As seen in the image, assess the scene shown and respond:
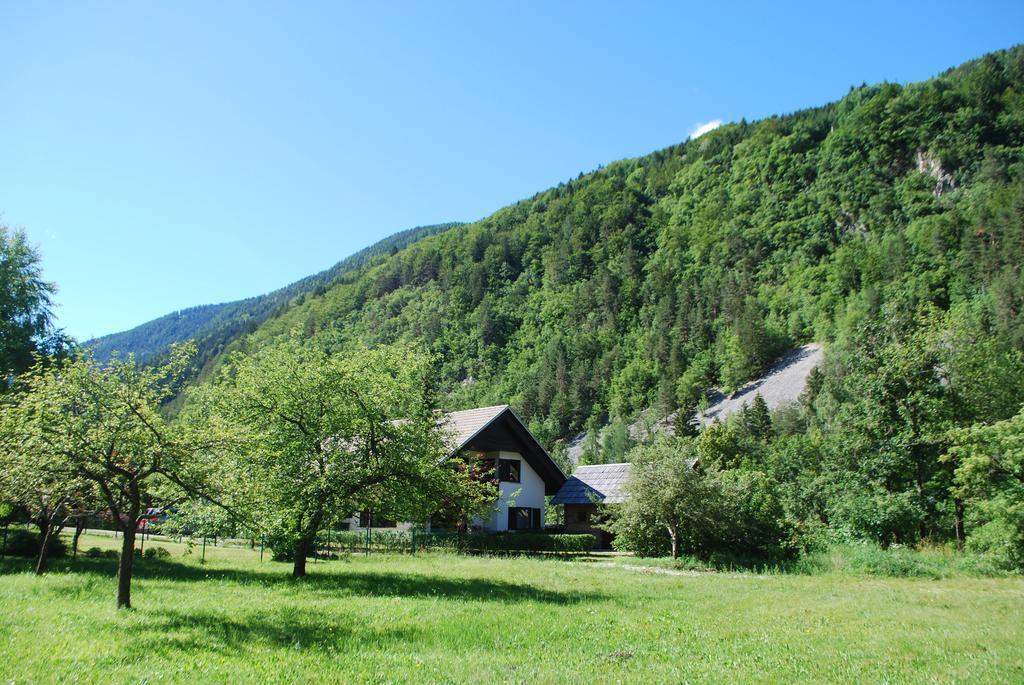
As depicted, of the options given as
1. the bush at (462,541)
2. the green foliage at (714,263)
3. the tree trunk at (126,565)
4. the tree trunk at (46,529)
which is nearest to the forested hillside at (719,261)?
the green foliage at (714,263)

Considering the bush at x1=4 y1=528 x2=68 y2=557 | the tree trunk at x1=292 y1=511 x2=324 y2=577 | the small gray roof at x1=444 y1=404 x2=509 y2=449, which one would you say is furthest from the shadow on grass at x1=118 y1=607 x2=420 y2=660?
the small gray roof at x1=444 y1=404 x2=509 y2=449

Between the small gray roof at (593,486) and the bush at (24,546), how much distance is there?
26077 millimetres

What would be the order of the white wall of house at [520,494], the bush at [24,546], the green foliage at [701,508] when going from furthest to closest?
the white wall of house at [520,494] < the green foliage at [701,508] < the bush at [24,546]

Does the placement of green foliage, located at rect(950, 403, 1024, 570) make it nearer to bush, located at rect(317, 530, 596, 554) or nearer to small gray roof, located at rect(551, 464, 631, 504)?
bush, located at rect(317, 530, 596, 554)

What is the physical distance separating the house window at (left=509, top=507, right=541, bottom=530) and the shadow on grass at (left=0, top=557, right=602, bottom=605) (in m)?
18.6

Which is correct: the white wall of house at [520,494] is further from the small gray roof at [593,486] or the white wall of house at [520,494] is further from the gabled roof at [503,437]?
the small gray roof at [593,486]

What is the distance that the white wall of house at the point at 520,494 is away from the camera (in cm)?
3678

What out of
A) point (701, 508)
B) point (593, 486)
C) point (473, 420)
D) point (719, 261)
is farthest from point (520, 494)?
point (719, 261)

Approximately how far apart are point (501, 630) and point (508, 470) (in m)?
28.1

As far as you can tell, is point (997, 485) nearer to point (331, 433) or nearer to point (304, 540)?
point (331, 433)

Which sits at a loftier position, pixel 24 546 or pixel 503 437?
pixel 503 437

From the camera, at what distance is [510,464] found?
3866cm

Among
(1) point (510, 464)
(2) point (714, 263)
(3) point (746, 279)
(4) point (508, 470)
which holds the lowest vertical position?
(4) point (508, 470)

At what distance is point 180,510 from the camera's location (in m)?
13.7
